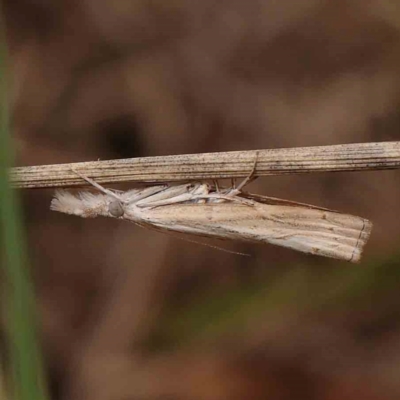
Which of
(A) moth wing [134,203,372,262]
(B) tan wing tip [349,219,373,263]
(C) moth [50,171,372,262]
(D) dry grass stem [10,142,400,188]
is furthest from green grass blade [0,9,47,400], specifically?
(B) tan wing tip [349,219,373,263]

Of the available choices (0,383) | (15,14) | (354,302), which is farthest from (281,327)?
(15,14)

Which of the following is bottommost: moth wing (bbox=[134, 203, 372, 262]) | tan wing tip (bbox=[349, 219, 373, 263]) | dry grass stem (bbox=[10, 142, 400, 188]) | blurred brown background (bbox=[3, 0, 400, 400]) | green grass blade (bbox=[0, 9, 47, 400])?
green grass blade (bbox=[0, 9, 47, 400])

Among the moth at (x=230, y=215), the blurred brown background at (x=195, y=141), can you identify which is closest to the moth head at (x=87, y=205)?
the moth at (x=230, y=215)

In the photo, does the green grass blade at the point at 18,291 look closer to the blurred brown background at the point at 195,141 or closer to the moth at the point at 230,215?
the moth at the point at 230,215

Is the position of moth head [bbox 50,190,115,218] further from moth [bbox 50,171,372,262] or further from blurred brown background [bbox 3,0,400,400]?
blurred brown background [bbox 3,0,400,400]

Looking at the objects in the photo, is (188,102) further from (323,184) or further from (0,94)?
(0,94)

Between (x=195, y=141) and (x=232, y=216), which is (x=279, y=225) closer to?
(x=232, y=216)

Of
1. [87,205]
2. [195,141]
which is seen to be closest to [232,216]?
[87,205]
